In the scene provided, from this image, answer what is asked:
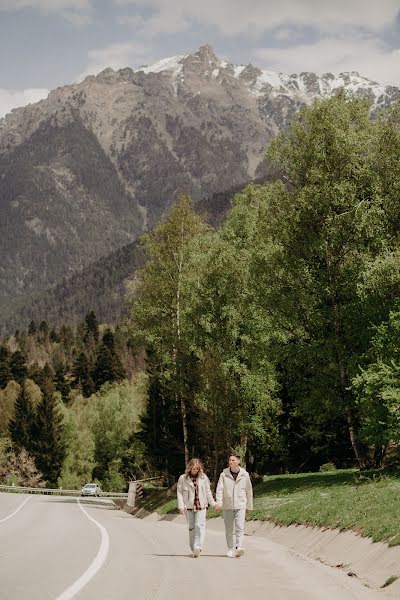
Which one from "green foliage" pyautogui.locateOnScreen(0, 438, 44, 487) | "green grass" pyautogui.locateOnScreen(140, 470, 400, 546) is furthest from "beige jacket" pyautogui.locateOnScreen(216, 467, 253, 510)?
"green foliage" pyautogui.locateOnScreen(0, 438, 44, 487)

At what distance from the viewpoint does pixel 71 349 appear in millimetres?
198125

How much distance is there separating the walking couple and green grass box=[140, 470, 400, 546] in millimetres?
2614

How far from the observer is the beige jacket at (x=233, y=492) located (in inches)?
611

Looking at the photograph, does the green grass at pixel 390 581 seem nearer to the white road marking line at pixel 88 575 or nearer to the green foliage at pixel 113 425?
the white road marking line at pixel 88 575

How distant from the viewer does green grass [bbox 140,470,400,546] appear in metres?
15.8

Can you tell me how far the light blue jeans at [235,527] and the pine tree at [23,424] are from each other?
87985mm

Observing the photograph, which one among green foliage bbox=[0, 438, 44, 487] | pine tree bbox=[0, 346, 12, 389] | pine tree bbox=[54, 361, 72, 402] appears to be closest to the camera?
green foliage bbox=[0, 438, 44, 487]

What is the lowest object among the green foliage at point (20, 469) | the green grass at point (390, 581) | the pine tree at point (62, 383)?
the green foliage at point (20, 469)

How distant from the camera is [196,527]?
598 inches

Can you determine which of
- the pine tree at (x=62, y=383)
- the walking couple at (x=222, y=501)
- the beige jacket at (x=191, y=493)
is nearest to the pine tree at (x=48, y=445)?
the pine tree at (x=62, y=383)

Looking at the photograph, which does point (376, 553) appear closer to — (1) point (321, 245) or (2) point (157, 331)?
(1) point (321, 245)

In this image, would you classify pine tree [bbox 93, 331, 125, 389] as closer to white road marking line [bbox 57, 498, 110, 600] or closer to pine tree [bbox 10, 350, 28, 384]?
pine tree [bbox 10, 350, 28, 384]

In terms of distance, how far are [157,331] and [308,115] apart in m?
15.3

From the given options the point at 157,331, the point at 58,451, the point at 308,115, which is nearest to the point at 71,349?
the point at 58,451
